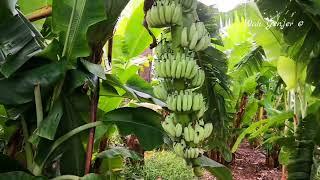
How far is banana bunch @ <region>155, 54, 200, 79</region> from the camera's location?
1.13 meters

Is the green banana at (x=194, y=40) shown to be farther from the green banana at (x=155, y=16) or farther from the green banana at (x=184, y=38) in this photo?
the green banana at (x=155, y=16)

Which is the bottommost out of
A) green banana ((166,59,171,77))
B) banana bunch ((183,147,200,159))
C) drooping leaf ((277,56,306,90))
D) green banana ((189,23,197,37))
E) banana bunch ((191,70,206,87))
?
banana bunch ((183,147,200,159))

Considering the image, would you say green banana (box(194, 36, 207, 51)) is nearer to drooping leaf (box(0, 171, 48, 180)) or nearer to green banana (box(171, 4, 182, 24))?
green banana (box(171, 4, 182, 24))

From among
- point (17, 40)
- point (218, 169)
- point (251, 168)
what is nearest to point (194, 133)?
point (218, 169)

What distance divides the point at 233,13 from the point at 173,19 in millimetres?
1050

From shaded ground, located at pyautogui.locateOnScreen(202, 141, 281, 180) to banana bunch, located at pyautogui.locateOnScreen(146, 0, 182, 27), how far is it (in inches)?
127

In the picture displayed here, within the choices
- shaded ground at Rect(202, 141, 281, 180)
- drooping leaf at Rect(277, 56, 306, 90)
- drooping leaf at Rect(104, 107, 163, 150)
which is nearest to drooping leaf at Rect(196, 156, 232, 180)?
drooping leaf at Rect(104, 107, 163, 150)

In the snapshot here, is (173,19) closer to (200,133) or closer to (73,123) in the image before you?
(200,133)

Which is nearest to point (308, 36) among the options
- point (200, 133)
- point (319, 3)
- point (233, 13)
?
point (319, 3)

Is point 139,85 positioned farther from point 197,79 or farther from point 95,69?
point 197,79

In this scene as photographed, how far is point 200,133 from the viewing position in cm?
108

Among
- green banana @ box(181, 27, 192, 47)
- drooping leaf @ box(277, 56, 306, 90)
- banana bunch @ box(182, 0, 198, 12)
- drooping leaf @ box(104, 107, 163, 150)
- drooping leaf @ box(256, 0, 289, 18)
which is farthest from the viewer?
drooping leaf @ box(277, 56, 306, 90)

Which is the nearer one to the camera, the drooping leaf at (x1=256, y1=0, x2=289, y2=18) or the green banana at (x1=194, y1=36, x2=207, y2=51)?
the green banana at (x1=194, y1=36, x2=207, y2=51)

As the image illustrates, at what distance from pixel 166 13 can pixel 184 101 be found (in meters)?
0.30
